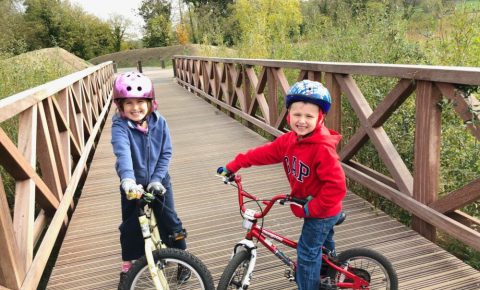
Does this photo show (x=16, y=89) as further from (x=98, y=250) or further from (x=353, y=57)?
(x=353, y=57)

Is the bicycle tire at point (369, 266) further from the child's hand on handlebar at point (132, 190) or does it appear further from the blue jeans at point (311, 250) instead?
the child's hand on handlebar at point (132, 190)

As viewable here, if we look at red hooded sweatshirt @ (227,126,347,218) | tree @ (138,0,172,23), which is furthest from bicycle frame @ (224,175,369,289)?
tree @ (138,0,172,23)

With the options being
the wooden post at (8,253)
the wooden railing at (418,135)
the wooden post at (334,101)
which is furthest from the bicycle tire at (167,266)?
the wooden post at (334,101)

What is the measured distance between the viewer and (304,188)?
78.9 inches

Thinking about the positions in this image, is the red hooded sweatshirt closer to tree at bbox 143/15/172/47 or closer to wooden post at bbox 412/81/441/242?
wooden post at bbox 412/81/441/242

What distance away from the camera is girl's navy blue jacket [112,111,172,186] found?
2.27 meters

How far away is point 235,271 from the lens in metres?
1.98

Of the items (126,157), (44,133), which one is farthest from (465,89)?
(44,133)

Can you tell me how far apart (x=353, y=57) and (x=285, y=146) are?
144 inches

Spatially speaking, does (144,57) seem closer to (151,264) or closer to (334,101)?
(334,101)

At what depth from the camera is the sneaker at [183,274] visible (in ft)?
7.48

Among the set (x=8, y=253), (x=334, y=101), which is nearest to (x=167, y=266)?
(x=8, y=253)

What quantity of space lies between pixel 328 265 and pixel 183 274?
817 millimetres

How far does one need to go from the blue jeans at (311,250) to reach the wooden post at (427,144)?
1068mm
